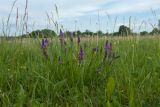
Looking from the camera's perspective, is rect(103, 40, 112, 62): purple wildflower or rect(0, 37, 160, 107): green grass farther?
rect(103, 40, 112, 62): purple wildflower

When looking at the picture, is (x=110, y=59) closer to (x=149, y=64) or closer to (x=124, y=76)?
(x=124, y=76)

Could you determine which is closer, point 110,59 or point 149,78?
point 149,78

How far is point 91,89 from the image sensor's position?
2.30 meters

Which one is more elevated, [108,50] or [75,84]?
[108,50]

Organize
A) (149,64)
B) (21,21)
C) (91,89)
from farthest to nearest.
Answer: (21,21), (149,64), (91,89)

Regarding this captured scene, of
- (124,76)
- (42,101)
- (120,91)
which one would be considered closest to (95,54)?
(124,76)

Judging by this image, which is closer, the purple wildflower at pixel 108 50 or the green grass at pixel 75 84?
the green grass at pixel 75 84

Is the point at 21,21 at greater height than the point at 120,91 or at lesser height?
greater

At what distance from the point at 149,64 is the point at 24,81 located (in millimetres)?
1260

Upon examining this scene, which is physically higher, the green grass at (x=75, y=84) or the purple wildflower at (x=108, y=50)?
the purple wildflower at (x=108, y=50)

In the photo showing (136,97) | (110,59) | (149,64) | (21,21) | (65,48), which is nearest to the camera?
(136,97)

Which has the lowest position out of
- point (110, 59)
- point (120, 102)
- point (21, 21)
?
point (120, 102)

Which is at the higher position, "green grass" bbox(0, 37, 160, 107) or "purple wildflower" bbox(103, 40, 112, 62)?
"purple wildflower" bbox(103, 40, 112, 62)

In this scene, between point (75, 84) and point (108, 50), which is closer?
point (75, 84)
